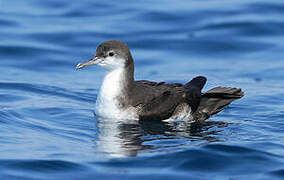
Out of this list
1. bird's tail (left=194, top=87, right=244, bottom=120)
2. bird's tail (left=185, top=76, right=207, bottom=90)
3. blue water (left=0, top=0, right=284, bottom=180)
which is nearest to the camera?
blue water (left=0, top=0, right=284, bottom=180)

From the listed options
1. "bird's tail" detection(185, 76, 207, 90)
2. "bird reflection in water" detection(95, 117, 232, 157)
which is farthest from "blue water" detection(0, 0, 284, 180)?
"bird's tail" detection(185, 76, 207, 90)

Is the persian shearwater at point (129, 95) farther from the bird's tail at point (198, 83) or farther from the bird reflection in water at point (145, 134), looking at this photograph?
the bird's tail at point (198, 83)

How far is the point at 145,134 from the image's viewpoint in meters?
8.92

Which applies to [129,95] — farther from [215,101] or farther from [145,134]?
[215,101]

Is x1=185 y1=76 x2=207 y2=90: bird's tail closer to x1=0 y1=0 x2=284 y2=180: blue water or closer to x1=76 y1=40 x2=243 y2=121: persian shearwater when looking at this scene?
x1=76 y1=40 x2=243 y2=121: persian shearwater

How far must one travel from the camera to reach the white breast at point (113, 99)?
31.0 feet

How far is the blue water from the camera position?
760cm

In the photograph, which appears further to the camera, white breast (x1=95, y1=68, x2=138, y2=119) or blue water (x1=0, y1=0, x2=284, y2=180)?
white breast (x1=95, y1=68, x2=138, y2=119)

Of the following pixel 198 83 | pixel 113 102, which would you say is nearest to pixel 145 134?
pixel 113 102

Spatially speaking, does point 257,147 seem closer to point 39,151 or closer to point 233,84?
point 39,151

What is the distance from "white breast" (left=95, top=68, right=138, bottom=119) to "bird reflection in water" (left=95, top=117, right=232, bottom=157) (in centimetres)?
8

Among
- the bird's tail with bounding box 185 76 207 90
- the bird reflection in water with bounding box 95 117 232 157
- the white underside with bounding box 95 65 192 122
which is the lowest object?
the bird reflection in water with bounding box 95 117 232 157

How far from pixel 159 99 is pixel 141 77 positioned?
3.55 meters

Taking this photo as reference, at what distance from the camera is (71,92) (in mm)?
11633
